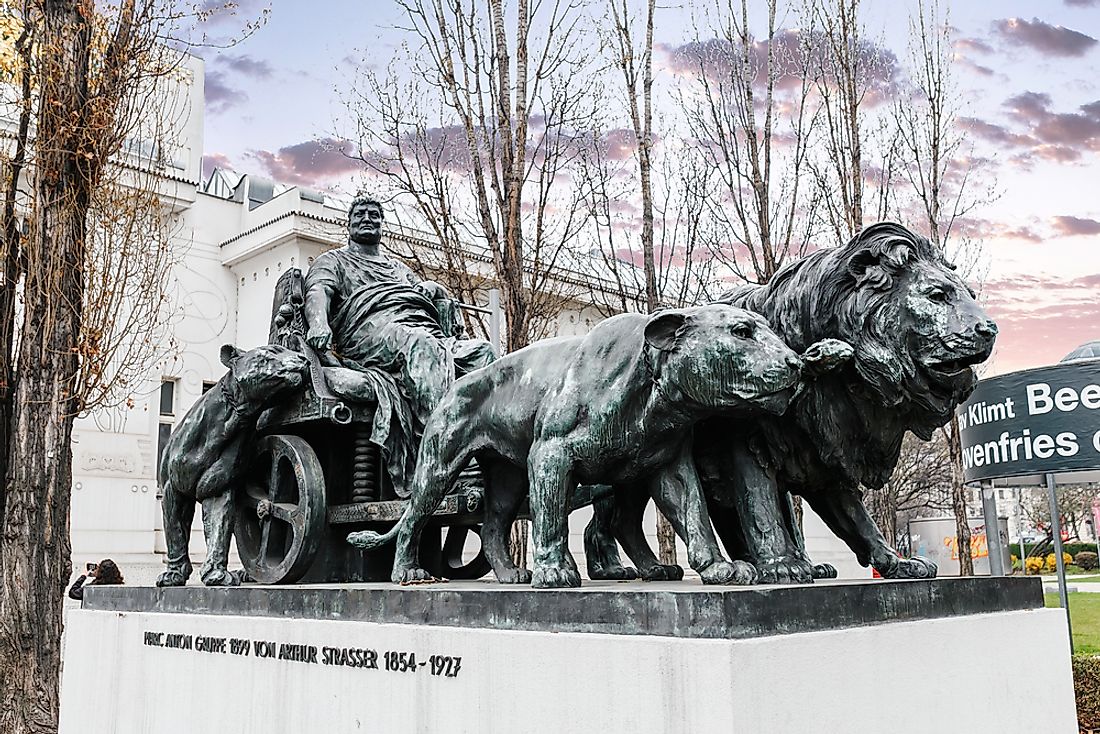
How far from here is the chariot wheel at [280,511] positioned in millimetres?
5152

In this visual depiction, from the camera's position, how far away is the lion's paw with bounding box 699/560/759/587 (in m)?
3.27

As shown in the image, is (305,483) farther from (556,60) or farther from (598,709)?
(556,60)

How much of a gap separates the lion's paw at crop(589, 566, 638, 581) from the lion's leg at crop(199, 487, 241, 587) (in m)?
1.93

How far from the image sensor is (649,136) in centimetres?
1335

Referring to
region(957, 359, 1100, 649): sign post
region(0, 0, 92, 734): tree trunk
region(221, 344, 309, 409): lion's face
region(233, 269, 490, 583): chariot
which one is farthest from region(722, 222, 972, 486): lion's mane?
region(0, 0, 92, 734): tree trunk

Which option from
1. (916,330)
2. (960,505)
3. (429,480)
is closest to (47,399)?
(429,480)

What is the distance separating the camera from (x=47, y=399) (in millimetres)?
9070

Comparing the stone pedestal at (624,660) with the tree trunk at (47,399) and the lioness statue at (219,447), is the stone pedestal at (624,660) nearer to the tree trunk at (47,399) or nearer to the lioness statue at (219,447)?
the lioness statue at (219,447)

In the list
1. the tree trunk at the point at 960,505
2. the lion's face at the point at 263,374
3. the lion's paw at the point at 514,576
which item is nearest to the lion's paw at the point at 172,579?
the lion's face at the point at 263,374

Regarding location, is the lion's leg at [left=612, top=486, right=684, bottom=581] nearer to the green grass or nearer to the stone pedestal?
the stone pedestal

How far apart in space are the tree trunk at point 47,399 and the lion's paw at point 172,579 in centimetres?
398

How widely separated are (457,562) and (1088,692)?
6.26 m

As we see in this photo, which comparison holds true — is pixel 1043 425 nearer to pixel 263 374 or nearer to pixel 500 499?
pixel 500 499

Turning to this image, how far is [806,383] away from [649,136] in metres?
10.4
